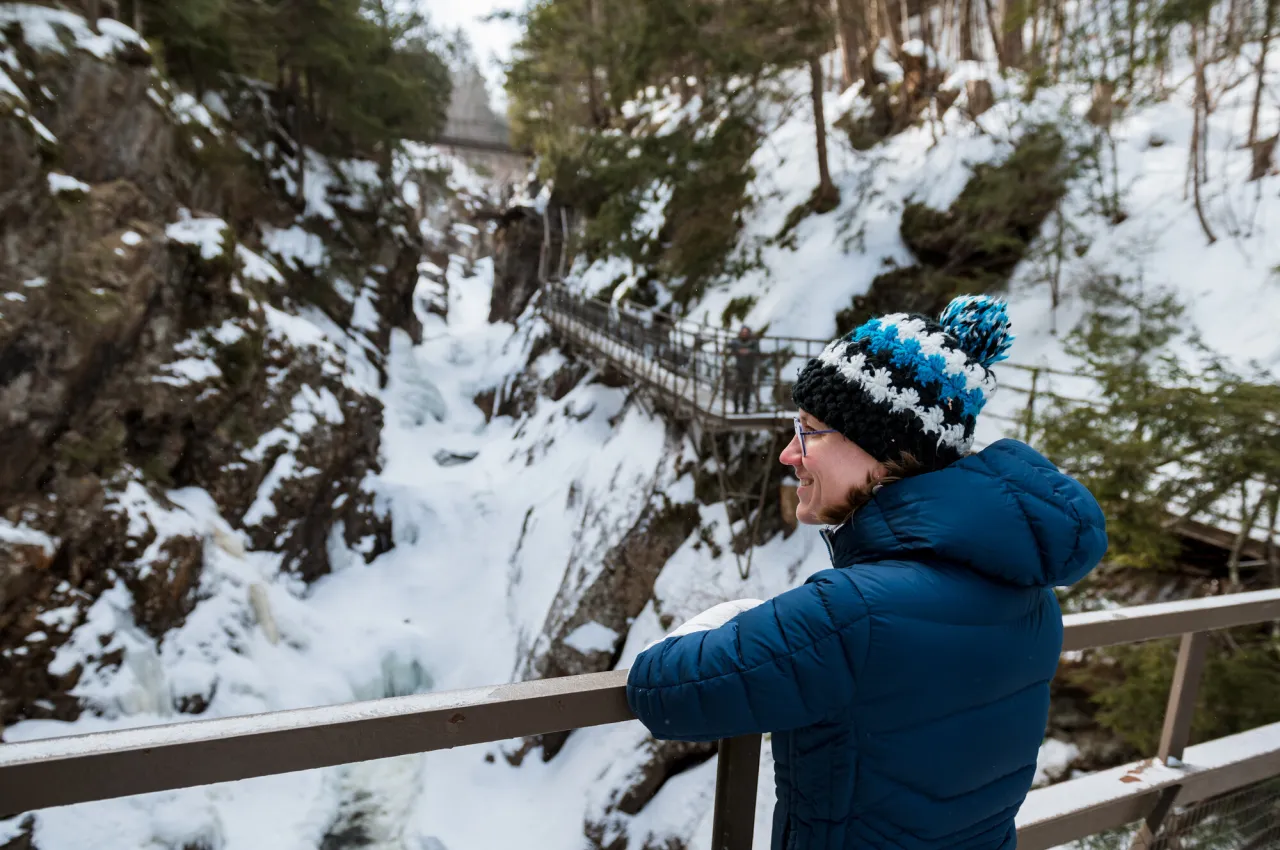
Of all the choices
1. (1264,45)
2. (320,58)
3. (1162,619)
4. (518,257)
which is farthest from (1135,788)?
(518,257)

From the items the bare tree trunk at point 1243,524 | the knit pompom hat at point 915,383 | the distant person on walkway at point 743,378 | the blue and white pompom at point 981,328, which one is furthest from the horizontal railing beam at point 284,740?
the distant person on walkway at point 743,378

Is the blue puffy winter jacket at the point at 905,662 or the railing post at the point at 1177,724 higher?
the blue puffy winter jacket at the point at 905,662

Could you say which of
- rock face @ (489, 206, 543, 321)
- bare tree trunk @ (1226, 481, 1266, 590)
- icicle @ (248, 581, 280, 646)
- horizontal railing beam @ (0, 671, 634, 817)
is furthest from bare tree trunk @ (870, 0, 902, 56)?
rock face @ (489, 206, 543, 321)

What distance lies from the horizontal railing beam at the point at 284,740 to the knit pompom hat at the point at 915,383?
1.92 feet

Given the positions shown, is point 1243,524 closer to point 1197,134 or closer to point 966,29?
point 1197,134

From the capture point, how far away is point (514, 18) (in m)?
18.5

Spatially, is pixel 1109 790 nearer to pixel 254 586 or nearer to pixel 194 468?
pixel 254 586

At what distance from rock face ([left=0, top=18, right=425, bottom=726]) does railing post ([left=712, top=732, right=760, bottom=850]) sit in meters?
10.9

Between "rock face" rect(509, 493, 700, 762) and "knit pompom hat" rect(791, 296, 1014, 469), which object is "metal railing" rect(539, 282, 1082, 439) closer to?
"rock face" rect(509, 493, 700, 762)

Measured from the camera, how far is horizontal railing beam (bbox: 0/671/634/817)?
0.92 metres

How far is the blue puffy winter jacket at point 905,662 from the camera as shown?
964mm

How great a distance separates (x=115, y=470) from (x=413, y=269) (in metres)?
17.4

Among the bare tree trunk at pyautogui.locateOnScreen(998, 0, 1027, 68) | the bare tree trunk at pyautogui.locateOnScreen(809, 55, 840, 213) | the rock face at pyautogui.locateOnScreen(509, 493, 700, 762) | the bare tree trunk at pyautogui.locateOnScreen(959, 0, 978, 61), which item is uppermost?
the bare tree trunk at pyautogui.locateOnScreen(959, 0, 978, 61)

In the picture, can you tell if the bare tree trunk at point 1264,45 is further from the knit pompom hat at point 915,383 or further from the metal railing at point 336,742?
the knit pompom hat at point 915,383
